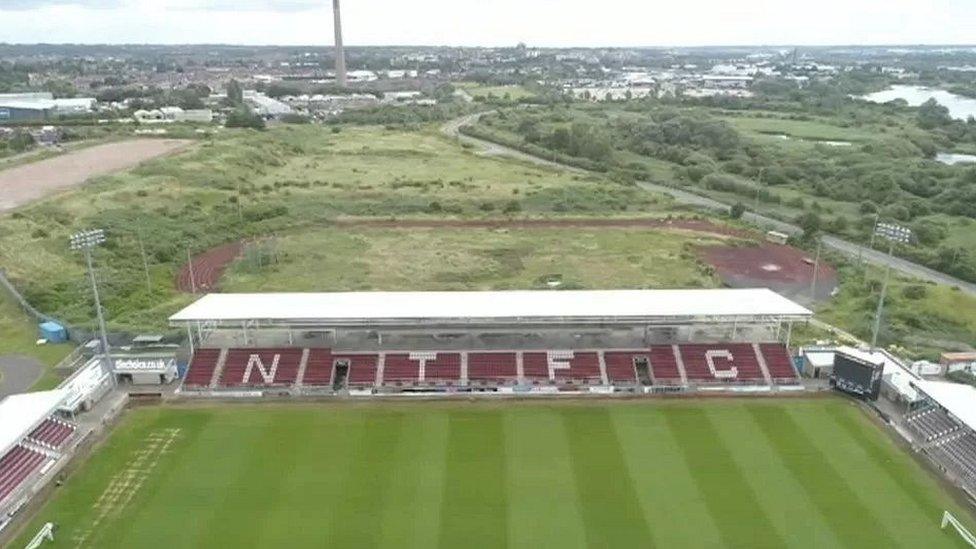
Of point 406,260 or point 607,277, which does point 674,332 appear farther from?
point 406,260

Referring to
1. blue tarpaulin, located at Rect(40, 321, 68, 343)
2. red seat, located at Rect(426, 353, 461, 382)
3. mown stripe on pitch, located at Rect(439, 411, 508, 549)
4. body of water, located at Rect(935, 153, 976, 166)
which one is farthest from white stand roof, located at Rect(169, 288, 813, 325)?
body of water, located at Rect(935, 153, 976, 166)

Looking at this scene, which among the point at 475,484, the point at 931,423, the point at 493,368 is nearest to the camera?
the point at 475,484

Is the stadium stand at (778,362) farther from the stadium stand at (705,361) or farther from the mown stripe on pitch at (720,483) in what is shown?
the mown stripe on pitch at (720,483)

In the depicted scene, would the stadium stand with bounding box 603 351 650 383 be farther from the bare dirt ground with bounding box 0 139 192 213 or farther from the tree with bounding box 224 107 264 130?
the tree with bounding box 224 107 264 130

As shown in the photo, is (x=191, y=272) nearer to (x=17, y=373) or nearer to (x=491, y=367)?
(x=17, y=373)

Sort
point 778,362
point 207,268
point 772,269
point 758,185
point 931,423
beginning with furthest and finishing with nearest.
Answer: point 758,185
point 772,269
point 207,268
point 778,362
point 931,423

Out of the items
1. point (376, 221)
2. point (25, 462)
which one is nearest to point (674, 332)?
point (25, 462)

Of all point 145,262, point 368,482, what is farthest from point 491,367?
point 145,262
